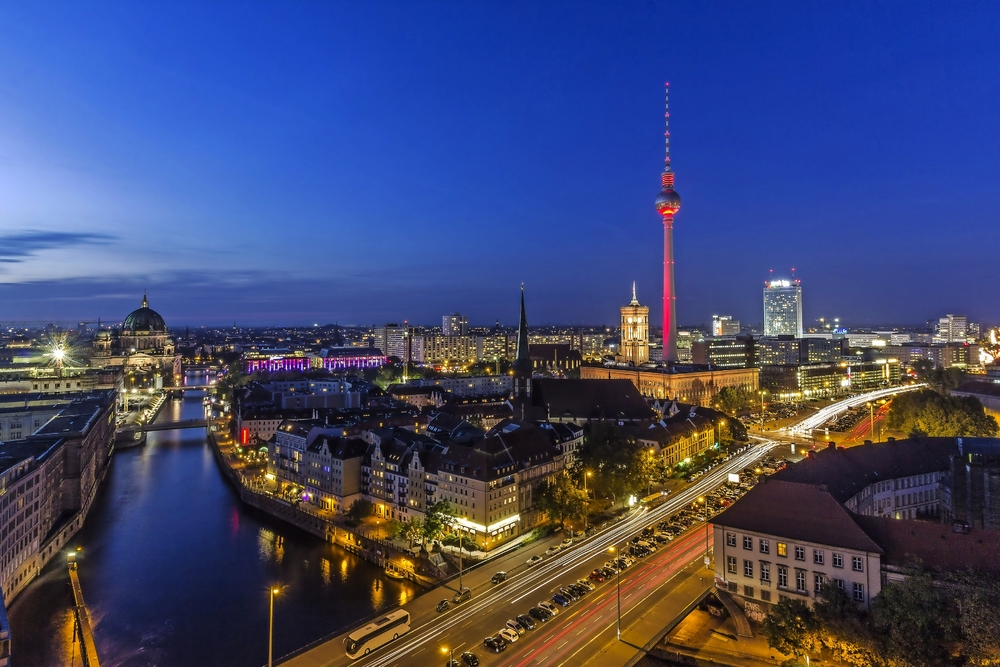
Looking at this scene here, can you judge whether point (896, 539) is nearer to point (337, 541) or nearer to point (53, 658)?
point (337, 541)

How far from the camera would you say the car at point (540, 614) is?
16172 millimetres

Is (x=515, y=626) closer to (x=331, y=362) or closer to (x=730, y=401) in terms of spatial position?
(x=730, y=401)

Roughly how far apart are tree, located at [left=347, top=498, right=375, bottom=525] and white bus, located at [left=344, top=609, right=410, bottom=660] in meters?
12.5

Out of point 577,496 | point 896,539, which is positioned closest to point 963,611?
point 896,539

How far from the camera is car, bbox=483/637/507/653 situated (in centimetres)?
1475

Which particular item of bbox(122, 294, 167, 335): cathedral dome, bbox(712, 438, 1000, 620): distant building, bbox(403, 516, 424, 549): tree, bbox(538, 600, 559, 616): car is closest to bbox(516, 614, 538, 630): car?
Result: bbox(538, 600, 559, 616): car

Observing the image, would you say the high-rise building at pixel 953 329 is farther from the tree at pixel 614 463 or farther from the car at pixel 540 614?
the car at pixel 540 614

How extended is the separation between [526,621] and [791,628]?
6.88 m

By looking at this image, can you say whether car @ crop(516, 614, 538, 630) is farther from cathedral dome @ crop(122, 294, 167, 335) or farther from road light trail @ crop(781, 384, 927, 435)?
cathedral dome @ crop(122, 294, 167, 335)

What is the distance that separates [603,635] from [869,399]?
58.5 metres

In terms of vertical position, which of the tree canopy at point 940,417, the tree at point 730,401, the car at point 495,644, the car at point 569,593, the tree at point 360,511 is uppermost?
the tree canopy at point 940,417

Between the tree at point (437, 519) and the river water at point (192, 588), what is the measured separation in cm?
212

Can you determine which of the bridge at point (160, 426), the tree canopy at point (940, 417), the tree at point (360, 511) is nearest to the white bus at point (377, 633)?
the tree at point (360, 511)

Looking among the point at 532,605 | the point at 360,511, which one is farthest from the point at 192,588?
the point at 532,605
